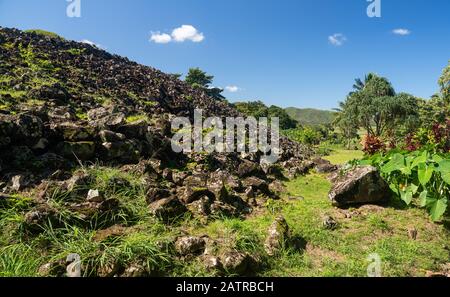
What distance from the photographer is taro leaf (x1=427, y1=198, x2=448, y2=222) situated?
746 cm

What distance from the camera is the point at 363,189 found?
29.9 ft

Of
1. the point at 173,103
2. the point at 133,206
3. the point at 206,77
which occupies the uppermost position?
the point at 206,77

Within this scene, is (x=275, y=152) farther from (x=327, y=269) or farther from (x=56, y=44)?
(x=56, y=44)

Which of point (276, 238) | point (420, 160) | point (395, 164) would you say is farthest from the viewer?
point (395, 164)

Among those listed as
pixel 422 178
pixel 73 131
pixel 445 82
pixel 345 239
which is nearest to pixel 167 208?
pixel 345 239

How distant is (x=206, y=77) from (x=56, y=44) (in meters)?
43.7

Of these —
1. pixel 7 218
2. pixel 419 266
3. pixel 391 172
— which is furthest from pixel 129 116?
pixel 419 266

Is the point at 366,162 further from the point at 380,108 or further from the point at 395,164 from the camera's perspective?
the point at 380,108

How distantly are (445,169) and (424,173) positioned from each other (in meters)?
0.48

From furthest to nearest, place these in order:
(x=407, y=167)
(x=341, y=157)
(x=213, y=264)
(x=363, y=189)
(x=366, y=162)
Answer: (x=341, y=157), (x=366, y=162), (x=363, y=189), (x=407, y=167), (x=213, y=264)

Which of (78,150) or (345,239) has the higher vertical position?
(78,150)

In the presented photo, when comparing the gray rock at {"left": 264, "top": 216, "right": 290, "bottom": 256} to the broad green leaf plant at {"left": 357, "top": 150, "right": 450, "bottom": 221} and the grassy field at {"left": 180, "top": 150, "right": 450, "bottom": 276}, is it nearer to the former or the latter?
the grassy field at {"left": 180, "top": 150, "right": 450, "bottom": 276}

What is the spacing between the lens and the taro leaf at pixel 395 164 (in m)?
8.89
